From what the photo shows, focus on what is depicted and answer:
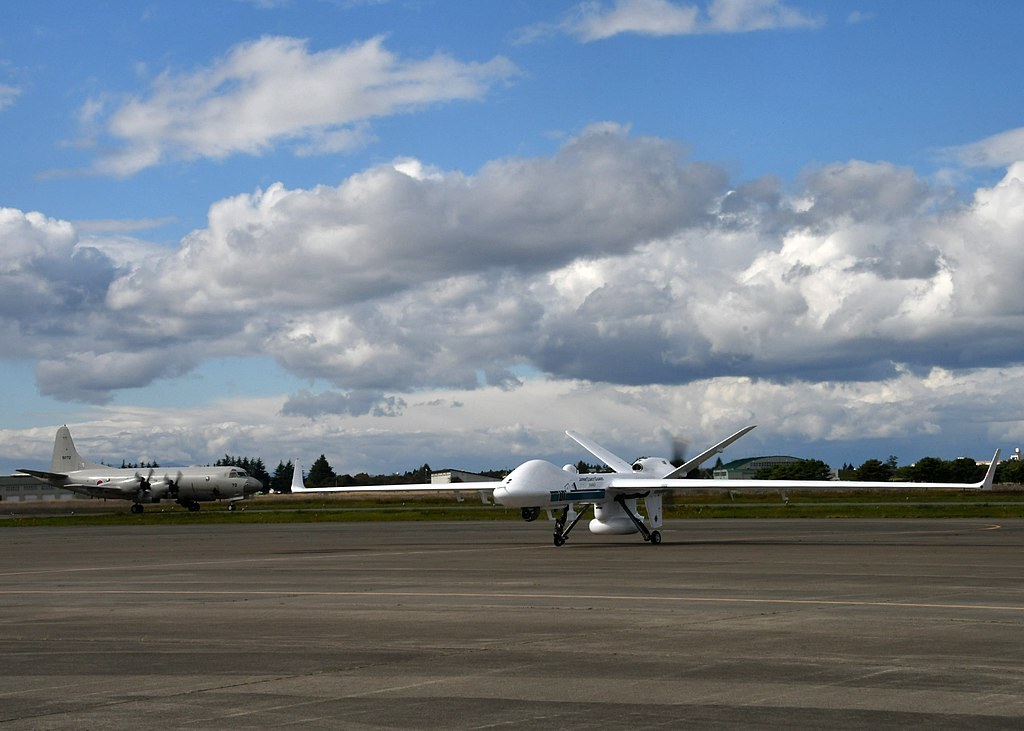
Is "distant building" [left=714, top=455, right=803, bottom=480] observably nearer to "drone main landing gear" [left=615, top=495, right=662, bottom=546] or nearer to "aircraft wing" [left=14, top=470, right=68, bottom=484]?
"aircraft wing" [left=14, top=470, right=68, bottom=484]

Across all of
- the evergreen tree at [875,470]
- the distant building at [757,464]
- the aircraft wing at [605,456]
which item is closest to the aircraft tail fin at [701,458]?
the aircraft wing at [605,456]

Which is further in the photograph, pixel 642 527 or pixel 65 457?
pixel 65 457

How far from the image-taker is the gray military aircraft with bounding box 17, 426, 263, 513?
9369cm

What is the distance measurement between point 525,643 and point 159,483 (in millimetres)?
86132

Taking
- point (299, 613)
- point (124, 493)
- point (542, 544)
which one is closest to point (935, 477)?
point (124, 493)

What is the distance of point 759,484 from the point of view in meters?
35.1

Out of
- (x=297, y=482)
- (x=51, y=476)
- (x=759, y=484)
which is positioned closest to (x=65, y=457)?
(x=51, y=476)

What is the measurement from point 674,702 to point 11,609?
14338mm

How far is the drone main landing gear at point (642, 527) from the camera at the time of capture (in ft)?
127

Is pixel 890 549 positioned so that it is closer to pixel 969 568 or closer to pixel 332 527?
pixel 969 568

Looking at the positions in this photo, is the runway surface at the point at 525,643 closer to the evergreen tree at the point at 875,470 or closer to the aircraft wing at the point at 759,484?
the aircraft wing at the point at 759,484

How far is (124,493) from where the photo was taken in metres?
97.8

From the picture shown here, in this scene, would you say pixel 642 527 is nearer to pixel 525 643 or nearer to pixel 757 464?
pixel 525 643

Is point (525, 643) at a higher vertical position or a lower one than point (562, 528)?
lower
